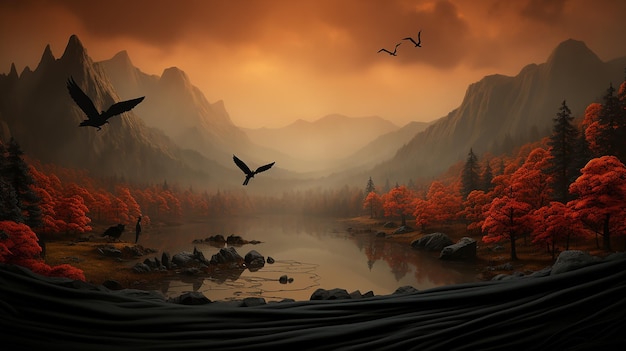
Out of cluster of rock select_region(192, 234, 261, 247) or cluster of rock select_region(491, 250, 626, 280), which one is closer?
cluster of rock select_region(491, 250, 626, 280)

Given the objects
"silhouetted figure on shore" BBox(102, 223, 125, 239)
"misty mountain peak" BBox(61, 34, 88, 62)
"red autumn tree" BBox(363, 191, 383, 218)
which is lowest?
"silhouetted figure on shore" BBox(102, 223, 125, 239)

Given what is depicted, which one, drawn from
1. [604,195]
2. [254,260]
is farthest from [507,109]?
[254,260]

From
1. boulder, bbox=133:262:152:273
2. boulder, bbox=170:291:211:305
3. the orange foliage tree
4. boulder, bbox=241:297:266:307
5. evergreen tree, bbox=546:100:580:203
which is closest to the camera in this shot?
boulder, bbox=241:297:266:307

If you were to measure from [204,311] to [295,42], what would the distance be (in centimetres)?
342

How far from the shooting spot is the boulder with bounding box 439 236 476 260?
4.07m

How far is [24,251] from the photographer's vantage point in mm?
3795

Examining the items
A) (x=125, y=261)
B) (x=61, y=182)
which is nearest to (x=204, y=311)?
(x=125, y=261)

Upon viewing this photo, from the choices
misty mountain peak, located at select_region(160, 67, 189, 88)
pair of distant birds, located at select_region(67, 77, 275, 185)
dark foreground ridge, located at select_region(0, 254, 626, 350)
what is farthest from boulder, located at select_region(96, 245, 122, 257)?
misty mountain peak, located at select_region(160, 67, 189, 88)

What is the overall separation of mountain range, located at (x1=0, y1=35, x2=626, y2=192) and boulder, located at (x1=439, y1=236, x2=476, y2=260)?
3.62 ft

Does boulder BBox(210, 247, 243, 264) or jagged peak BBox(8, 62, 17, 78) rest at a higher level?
jagged peak BBox(8, 62, 17, 78)

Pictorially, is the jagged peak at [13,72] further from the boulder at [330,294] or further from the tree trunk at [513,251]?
Answer: the tree trunk at [513,251]

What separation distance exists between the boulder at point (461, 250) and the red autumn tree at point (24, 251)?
3774 mm

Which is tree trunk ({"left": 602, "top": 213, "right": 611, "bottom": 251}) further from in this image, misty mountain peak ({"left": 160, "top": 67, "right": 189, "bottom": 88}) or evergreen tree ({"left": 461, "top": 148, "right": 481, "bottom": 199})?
misty mountain peak ({"left": 160, "top": 67, "right": 189, "bottom": 88})

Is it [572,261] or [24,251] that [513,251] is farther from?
[24,251]
